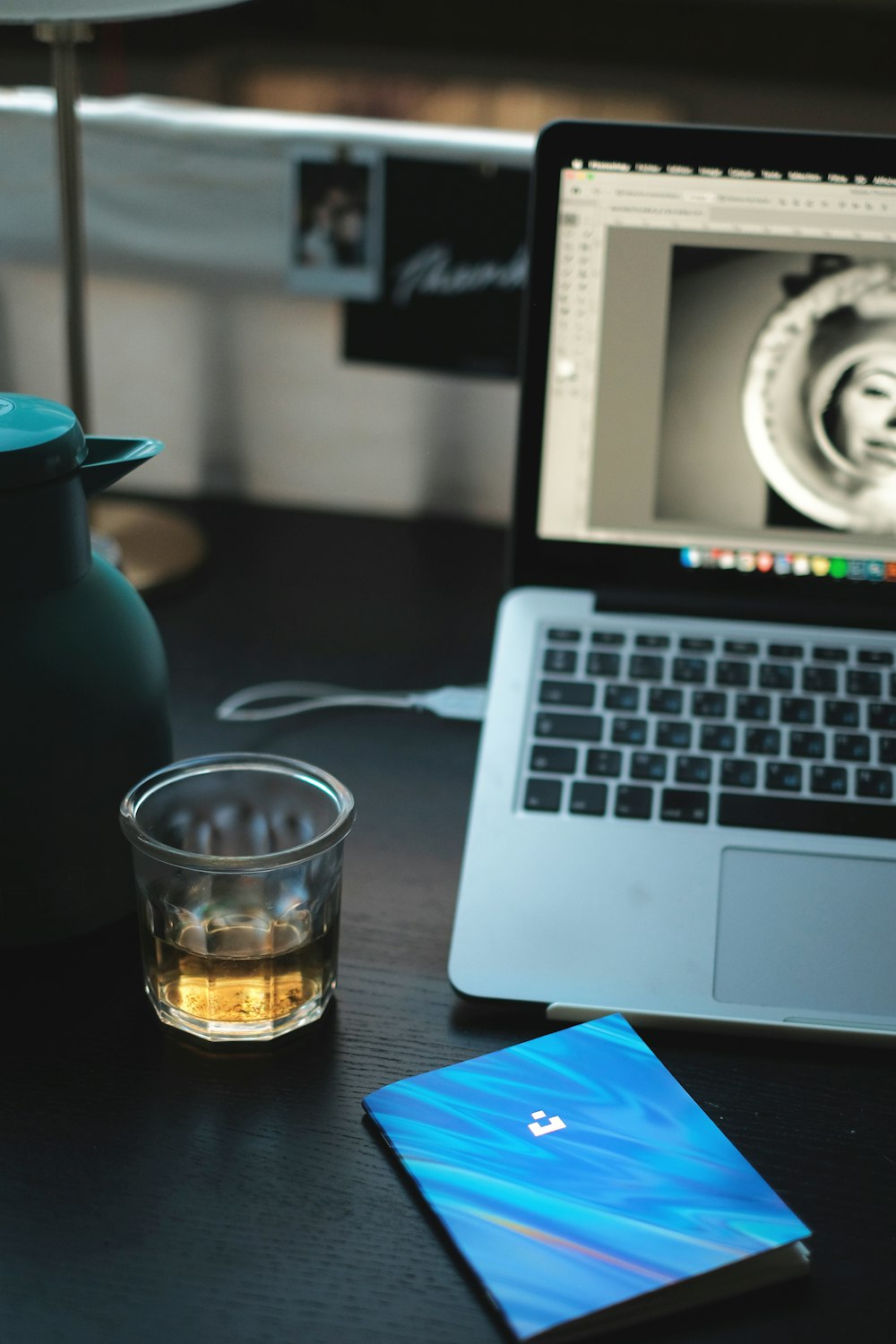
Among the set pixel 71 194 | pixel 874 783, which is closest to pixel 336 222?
pixel 71 194

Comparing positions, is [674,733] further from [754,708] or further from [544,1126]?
[544,1126]

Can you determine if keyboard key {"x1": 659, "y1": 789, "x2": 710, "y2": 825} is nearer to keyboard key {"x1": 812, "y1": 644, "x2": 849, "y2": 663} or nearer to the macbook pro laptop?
the macbook pro laptop

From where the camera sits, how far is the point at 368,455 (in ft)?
3.55

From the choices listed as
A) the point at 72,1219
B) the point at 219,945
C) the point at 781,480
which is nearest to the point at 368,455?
the point at 781,480

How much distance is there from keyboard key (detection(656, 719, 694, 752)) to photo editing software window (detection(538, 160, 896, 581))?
121 millimetres

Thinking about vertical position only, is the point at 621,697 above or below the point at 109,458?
below

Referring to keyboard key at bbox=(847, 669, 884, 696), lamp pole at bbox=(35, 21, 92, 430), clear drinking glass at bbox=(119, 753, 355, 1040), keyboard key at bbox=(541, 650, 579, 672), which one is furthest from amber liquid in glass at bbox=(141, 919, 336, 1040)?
lamp pole at bbox=(35, 21, 92, 430)

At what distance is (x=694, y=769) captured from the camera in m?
0.67

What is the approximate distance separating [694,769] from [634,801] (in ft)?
0.12

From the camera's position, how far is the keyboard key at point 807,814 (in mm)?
643

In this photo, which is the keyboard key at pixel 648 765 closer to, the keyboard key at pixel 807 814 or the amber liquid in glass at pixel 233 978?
the keyboard key at pixel 807 814

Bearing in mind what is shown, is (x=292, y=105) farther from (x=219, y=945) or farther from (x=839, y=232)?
(x=219, y=945)

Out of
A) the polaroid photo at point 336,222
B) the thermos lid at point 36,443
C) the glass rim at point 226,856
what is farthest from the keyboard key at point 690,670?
the polaroid photo at point 336,222

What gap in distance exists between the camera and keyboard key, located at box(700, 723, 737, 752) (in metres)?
0.68
